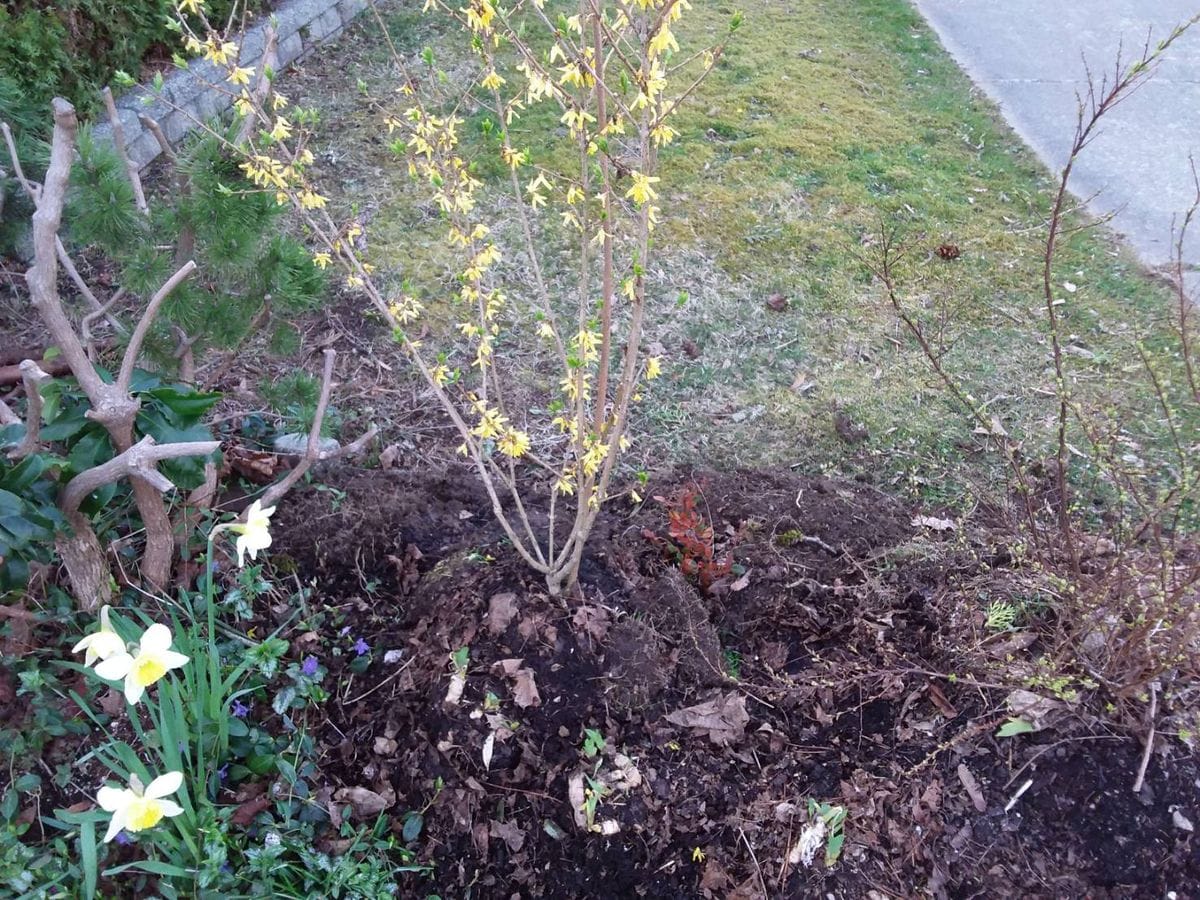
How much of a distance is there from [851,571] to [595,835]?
47.2 inches

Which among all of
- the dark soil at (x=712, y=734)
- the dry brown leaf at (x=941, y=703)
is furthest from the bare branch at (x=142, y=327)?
the dry brown leaf at (x=941, y=703)

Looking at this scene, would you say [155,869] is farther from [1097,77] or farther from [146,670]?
[1097,77]

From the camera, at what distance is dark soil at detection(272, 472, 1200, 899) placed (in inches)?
76.4

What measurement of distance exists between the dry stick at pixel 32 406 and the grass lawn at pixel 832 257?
1988 mm

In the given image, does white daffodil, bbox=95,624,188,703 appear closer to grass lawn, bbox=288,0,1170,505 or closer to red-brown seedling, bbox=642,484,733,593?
red-brown seedling, bbox=642,484,733,593

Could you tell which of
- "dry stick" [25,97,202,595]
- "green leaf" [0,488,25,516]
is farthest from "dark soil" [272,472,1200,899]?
"green leaf" [0,488,25,516]

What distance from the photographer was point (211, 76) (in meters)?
4.75

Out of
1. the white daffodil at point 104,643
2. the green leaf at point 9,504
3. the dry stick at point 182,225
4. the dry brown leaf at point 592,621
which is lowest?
the dry brown leaf at point 592,621

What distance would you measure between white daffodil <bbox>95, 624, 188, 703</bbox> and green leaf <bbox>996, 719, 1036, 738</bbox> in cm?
196

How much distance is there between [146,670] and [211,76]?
4353mm

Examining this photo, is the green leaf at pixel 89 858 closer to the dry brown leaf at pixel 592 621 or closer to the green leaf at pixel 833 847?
the dry brown leaf at pixel 592 621

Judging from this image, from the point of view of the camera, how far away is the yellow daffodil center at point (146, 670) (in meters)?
1.55

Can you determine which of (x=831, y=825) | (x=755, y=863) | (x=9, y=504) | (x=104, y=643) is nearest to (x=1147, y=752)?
(x=831, y=825)

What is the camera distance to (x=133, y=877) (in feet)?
6.12
